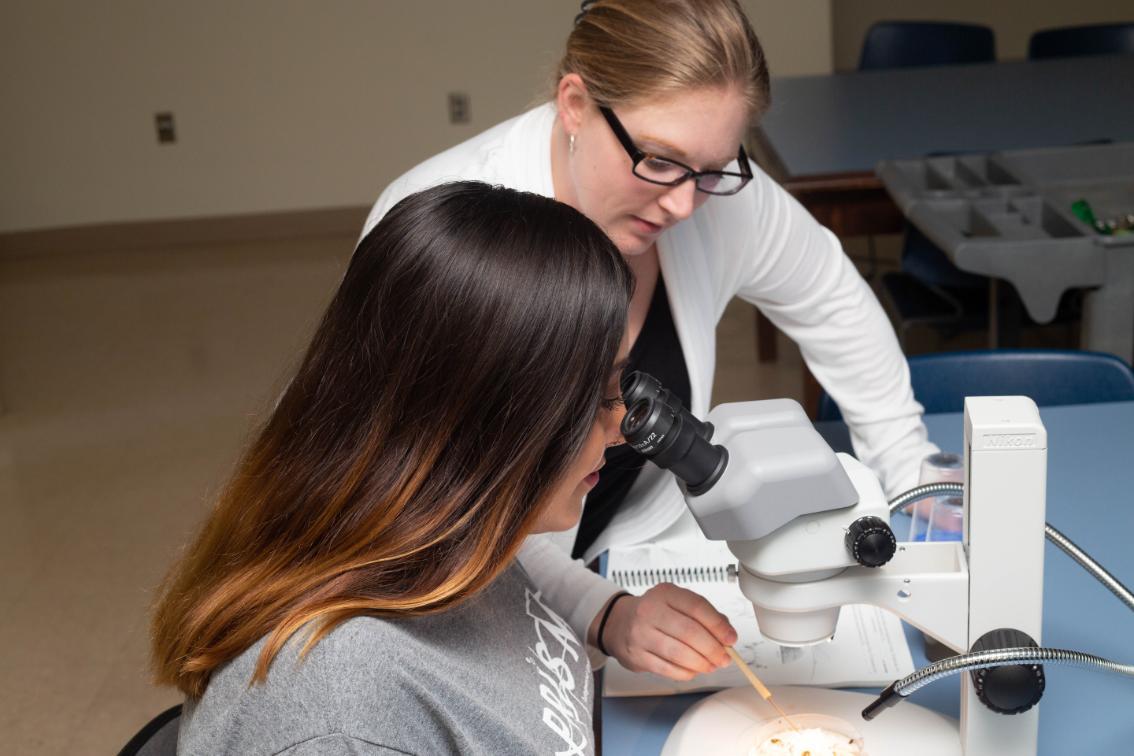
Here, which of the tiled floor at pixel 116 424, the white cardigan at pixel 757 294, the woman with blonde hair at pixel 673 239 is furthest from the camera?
the tiled floor at pixel 116 424

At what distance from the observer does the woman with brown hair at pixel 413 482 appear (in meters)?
0.88

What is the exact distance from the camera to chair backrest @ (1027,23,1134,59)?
175 inches

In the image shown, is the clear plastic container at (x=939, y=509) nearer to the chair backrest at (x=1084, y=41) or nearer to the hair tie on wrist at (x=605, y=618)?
the hair tie on wrist at (x=605, y=618)

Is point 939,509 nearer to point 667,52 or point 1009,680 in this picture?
point 1009,680

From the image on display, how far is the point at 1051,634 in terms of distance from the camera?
1.25 meters

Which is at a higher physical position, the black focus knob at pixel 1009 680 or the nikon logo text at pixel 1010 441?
the nikon logo text at pixel 1010 441

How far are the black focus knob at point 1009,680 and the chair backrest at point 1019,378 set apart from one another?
3.05ft

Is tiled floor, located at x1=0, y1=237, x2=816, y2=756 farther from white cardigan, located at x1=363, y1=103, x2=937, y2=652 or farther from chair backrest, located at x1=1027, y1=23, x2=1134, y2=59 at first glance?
chair backrest, located at x1=1027, y1=23, x2=1134, y2=59

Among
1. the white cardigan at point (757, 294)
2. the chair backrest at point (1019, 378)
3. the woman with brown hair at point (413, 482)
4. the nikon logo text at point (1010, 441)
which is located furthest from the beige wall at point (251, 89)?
the nikon logo text at point (1010, 441)

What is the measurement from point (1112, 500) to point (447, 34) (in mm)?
4501

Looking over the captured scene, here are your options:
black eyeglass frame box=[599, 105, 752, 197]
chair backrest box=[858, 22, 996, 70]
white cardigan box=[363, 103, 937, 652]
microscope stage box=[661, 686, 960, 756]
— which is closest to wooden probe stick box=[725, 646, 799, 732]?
microscope stage box=[661, 686, 960, 756]

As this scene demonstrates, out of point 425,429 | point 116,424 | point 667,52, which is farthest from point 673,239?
point 116,424

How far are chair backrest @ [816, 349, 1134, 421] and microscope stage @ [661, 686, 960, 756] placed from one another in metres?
0.80

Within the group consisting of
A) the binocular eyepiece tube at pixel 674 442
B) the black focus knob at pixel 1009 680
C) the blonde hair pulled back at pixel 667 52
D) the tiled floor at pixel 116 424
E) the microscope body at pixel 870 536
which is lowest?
the tiled floor at pixel 116 424
